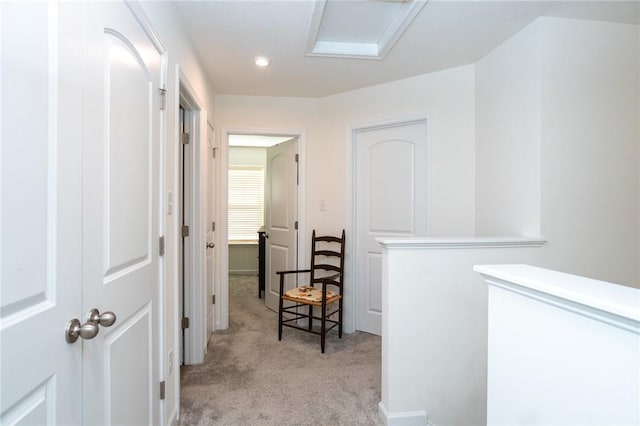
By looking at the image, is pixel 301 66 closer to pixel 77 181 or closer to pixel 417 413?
pixel 77 181

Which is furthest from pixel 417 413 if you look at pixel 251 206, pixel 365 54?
pixel 251 206

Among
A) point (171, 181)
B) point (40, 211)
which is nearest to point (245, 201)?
point (171, 181)

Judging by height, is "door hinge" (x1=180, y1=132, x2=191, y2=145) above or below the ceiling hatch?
below

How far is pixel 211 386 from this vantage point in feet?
7.49

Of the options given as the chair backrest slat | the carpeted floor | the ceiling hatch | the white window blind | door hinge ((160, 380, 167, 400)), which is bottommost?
the carpeted floor

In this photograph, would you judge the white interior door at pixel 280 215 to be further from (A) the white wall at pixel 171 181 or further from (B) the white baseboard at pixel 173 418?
(B) the white baseboard at pixel 173 418

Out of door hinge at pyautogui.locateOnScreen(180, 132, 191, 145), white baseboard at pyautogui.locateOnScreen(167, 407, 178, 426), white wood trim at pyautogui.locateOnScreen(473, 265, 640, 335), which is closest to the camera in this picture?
white wood trim at pyautogui.locateOnScreen(473, 265, 640, 335)

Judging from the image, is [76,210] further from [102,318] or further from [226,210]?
[226,210]

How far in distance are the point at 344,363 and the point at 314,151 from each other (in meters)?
2.06

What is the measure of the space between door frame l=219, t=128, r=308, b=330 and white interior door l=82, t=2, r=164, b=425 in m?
1.77

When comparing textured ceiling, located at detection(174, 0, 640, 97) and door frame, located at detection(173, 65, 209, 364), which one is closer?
textured ceiling, located at detection(174, 0, 640, 97)

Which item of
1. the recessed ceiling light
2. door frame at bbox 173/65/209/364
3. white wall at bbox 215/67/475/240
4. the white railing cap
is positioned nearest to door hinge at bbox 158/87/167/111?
door frame at bbox 173/65/209/364

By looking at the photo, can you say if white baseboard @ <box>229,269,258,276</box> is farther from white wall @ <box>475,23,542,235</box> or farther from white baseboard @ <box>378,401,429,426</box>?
white baseboard @ <box>378,401,429,426</box>

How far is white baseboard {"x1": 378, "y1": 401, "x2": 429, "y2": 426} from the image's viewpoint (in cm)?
190
